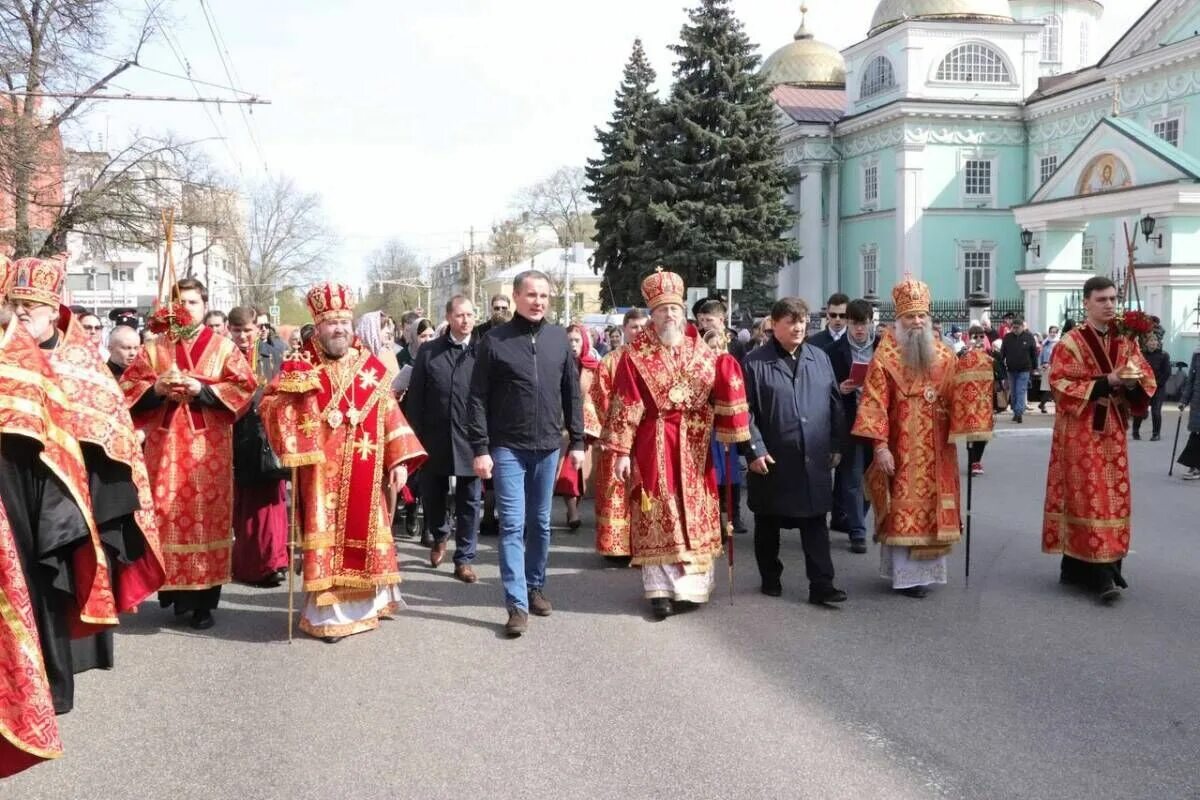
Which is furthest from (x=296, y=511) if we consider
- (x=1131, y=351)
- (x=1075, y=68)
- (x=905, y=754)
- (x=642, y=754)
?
(x=1075, y=68)

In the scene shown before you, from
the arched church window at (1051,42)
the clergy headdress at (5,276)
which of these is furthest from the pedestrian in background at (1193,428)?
the arched church window at (1051,42)

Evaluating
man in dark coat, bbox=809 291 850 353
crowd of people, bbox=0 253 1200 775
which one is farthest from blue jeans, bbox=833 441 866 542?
crowd of people, bbox=0 253 1200 775

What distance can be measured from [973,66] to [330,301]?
4468 centimetres

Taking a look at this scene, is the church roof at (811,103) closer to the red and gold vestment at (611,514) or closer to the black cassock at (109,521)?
the red and gold vestment at (611,514)

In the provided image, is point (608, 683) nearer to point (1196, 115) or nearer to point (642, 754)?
point (642, 754)

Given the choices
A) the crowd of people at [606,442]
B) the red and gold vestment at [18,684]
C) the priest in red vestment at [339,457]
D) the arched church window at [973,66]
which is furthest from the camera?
the arched church window at [973,66]

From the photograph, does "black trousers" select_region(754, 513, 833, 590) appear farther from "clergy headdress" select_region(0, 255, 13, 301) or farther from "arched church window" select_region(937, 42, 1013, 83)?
"arched church window" select_region(937, 42, 1013, 83)

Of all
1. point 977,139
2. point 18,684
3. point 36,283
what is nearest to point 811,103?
point 977,139

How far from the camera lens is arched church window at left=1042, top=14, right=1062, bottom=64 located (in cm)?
5188

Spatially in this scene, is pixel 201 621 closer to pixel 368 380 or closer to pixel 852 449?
pixel 368 380

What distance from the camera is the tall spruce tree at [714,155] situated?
39.3 metres

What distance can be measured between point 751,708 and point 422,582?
339 cm

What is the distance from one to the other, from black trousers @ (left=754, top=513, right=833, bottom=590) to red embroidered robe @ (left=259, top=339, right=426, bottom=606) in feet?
7.66

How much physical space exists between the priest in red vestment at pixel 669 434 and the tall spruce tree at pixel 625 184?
113 feet
